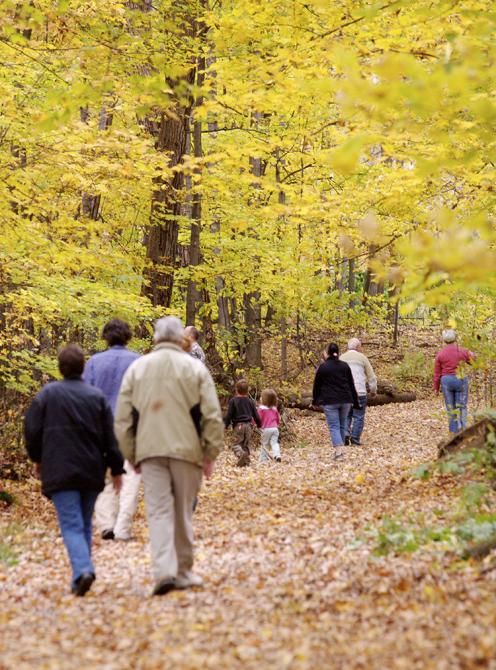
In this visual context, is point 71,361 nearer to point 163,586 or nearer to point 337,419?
point 163,586

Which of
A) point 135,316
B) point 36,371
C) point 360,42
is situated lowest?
point 36,371

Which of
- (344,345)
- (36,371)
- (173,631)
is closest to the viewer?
(173,631)

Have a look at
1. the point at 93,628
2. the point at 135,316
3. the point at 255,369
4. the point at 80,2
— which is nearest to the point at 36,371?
the point at 135,316

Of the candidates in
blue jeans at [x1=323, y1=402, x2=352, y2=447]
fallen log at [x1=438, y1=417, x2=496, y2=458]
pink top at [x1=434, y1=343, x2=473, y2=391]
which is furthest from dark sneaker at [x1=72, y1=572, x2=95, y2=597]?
pink top at [x1=434, y1=343, x2=473, y2=391]

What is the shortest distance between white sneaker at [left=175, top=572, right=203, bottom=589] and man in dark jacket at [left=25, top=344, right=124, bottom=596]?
69cm

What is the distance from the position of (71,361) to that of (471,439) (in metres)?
5.61

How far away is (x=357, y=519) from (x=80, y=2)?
9037mm

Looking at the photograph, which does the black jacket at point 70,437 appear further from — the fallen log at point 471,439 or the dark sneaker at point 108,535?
the fallen log at point 471,439

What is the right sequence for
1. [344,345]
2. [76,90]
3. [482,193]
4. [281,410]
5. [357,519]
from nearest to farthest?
[76,90]
[357,519]
[482,193]
[281,410]
[344,345]

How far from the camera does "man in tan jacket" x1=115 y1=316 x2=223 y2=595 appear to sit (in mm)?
5742

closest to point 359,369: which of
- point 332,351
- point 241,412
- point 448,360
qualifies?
point 332,351

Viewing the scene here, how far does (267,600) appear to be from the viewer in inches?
215

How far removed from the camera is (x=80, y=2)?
479 inches

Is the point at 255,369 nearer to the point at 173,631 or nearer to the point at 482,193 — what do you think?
the point at 482,193
